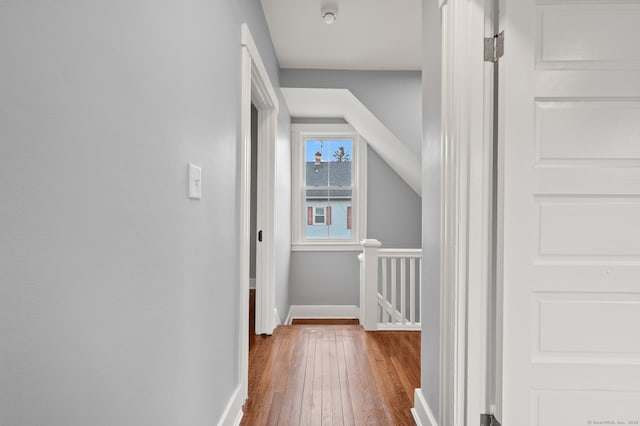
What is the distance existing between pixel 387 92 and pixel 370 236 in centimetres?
197

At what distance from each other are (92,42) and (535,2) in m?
1.49

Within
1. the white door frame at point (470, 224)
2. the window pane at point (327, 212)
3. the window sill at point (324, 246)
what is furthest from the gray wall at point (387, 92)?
the white door frame at point (470, 224)

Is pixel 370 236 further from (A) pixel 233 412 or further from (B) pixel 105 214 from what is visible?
(B) pixel 105 214

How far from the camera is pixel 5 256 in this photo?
1.82 ft

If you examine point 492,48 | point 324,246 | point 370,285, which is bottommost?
point 370,285

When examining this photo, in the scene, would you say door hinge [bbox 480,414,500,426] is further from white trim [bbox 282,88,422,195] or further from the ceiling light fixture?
white trim [bbox 282,88,422,195]

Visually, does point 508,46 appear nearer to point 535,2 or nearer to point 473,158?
point 535,2

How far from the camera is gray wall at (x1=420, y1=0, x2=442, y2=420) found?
5.85ft

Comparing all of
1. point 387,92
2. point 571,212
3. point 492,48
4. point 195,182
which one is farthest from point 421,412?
point 387,92

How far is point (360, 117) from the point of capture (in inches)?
179

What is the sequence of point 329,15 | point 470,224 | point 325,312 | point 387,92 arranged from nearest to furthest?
point 470,224 < point 329,15 < point 387,92 < point 325,312

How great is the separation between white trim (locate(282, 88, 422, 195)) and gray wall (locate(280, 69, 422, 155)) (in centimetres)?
6

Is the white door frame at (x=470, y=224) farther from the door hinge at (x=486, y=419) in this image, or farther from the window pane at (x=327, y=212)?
the window pane at (x=327, y=212)

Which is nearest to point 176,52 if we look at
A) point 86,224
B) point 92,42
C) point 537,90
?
point 92,42
